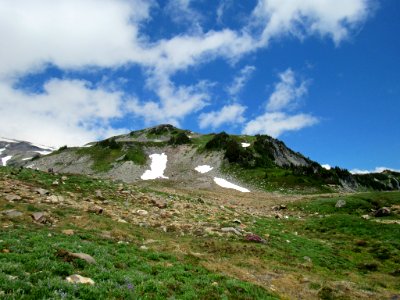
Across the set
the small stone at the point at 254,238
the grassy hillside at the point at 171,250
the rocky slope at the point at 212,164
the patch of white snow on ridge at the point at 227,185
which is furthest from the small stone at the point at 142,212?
the rocky slope at the point at 212,164

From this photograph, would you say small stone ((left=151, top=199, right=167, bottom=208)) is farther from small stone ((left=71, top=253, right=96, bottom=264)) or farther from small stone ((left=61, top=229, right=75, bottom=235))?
small stone ((left=71, top=253, right=96, bottom=264))

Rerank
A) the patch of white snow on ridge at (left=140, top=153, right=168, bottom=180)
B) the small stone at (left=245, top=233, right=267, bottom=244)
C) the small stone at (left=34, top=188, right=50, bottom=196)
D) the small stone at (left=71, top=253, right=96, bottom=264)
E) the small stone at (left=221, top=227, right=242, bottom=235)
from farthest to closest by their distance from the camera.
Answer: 1. the patch of white snow on ridge at (left=140, top=153, right=168, bottom=180)
2. the small stone at (left=34, top=188, right=50, bottom=196)
3. the small stone at (left=221, top=227, right=242, bottom=235)
4. the small stone at (left=245, top=233, right=267, bottom=244)
5. the small stone at (left=71, top=253, right=96, bottom=264)

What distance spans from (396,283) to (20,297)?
2013 centimetres

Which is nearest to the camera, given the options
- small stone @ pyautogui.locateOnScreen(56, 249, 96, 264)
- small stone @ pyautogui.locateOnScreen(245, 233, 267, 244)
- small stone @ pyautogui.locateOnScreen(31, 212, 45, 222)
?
small stone @ pyautogui.locateOnScreen(56, 249, 96, 264)

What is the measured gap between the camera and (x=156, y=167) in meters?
112

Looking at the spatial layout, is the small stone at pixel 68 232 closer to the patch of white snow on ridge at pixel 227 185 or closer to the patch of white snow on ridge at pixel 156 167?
the patch of white snow on ridge at pixel 227 185

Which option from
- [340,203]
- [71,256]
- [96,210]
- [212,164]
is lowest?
[71,256]

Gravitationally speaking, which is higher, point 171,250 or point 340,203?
point 340,203

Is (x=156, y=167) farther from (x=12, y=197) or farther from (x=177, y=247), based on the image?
(x=177, y=247)

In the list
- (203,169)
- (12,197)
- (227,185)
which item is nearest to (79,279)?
(12,197)

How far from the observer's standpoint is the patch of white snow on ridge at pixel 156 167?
101625 millimetres

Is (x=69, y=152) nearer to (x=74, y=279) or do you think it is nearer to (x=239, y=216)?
(x=239, y=216)

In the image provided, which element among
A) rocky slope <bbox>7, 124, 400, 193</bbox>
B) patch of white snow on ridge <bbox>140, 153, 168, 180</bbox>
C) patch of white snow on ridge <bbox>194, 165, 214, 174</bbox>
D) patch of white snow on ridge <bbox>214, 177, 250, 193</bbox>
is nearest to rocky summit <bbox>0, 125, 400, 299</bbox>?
patch of white snow on ridge <bbox>214, 177, 250, 193</bbox>

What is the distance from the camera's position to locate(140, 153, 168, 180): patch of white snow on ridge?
102 meters
